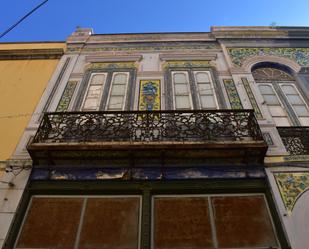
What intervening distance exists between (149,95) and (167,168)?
2.36 m

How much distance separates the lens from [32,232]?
4.87 m

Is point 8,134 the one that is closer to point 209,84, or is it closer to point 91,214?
point 91,214

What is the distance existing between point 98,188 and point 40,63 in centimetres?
457

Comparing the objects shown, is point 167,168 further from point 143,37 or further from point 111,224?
point 143,37

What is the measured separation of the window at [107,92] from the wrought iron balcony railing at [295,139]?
10.5 feet

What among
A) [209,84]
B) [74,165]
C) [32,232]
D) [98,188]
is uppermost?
[209,84]

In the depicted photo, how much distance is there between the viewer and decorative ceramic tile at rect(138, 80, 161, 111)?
7.20m

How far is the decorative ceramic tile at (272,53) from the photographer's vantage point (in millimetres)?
8523

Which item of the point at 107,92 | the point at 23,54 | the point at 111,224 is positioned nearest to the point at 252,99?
the point at 107,92

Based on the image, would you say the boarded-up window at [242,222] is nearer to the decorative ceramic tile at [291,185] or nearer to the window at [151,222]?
the window at [151,222]

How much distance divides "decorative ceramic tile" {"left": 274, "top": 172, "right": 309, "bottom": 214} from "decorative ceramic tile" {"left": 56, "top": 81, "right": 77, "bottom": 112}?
14.7 ft

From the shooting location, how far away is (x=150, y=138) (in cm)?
604

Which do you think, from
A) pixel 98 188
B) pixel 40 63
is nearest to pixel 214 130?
pixel 98 188


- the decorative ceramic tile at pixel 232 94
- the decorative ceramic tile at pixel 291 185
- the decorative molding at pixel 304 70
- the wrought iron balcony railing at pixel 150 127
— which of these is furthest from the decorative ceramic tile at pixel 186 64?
the decorative ceramic tile at pixel 291 185
